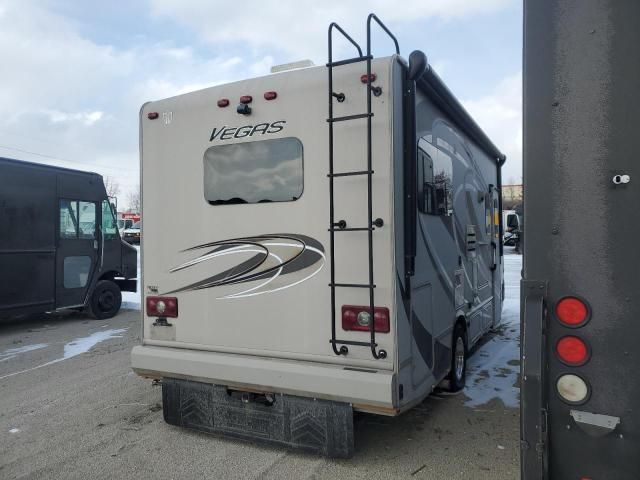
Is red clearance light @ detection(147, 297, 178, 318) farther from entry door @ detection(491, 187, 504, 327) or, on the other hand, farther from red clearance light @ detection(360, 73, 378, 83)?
entry door @ detection(491, 187, 504, 327)

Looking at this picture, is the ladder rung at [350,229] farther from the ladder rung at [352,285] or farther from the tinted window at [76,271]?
the tinted window at [76,271]

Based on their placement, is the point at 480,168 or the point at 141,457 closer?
the point at 141,457

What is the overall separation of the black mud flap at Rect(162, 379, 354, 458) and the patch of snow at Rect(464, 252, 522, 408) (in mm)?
1754

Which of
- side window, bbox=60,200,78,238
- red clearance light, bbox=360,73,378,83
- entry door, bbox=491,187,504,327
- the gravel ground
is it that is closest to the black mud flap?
the gravel ground

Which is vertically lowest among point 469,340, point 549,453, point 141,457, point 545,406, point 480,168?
point 141,457

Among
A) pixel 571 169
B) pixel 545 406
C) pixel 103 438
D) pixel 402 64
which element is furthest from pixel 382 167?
pixel 103 438

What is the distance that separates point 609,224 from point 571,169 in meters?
0.22

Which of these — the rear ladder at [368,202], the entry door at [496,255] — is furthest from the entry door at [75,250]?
the rear ladder at [368,202]

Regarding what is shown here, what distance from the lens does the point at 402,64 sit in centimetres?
342

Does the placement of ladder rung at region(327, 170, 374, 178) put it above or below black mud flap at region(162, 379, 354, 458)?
above

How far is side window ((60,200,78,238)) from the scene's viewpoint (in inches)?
348

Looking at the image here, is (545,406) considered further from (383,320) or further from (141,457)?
(141,457)

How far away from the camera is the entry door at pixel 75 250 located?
885 cm

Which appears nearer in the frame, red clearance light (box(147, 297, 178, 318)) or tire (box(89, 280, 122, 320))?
red clearance light (box(147, 297, 178, 318))
